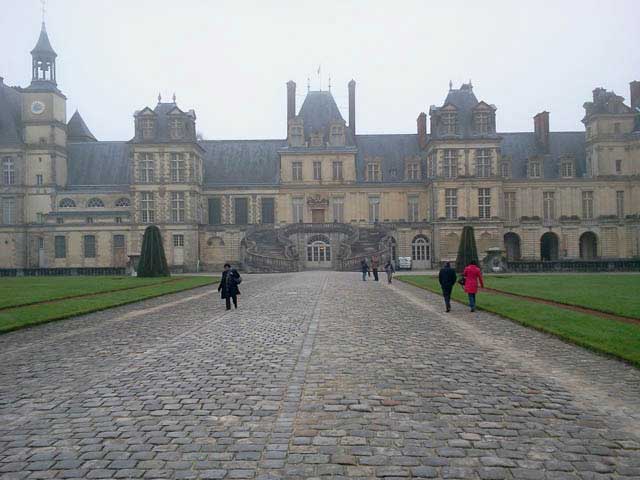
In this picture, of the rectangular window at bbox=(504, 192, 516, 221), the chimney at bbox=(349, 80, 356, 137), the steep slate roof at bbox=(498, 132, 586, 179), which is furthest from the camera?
the chimney at bbox=(349, 80, 356, 137)

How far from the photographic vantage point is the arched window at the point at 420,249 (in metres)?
53.6

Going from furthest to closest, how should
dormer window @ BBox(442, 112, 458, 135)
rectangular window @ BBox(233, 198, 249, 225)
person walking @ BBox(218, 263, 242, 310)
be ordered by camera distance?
1. rectangular window @ BBox(233, 198, 249, 225)
2. dormer window @ BBox(442, 112, 458, 135)
3. person walking @ BBox(218, 263, 242, 310)

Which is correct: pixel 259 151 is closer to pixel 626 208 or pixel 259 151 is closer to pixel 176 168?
pixel 176 168

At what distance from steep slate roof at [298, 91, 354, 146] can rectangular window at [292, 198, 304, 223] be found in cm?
621

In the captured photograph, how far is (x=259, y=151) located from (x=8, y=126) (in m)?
23.2

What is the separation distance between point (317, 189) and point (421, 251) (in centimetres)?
1119

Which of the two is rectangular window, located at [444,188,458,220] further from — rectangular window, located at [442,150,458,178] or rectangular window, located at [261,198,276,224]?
rectangular window, located at [261,198,276,224]

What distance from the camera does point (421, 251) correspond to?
53781mm

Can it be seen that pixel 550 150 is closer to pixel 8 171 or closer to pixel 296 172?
pixel 296 172

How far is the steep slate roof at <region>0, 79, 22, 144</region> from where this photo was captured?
54.3 meters

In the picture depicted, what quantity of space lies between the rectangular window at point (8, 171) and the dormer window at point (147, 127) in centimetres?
1269

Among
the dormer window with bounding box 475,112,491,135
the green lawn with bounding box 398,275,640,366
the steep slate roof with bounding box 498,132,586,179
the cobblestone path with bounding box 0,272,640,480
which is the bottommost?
the cobblestone path with bounding box 0,272,640,480

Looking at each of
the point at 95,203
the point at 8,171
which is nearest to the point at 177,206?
the point at 95,203

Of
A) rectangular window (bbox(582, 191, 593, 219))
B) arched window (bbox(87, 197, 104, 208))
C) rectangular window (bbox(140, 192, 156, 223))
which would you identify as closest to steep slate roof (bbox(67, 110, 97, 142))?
arched window (bbox(87, 197, 104, 208))
